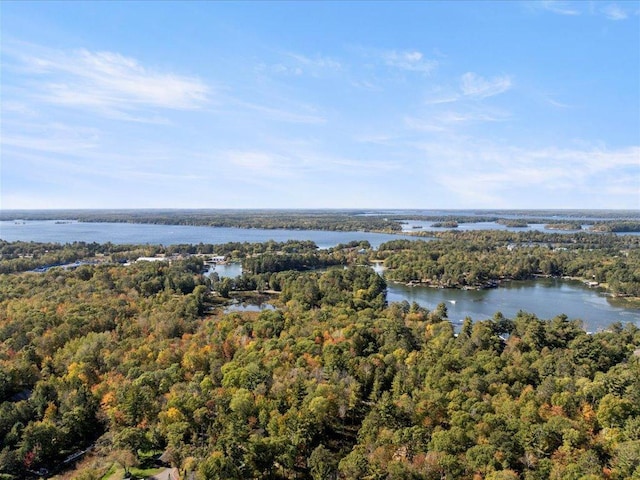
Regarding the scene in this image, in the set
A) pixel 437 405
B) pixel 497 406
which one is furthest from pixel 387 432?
pixel 497 406

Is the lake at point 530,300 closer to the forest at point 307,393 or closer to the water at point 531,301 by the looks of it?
the water at point 531,301

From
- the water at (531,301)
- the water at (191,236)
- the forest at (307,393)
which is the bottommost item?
the water at (531,301)

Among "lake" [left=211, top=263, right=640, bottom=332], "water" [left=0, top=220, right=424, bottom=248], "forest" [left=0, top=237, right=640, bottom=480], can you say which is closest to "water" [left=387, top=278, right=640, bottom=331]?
"lake" [left=211, top=263, right=640, bottom=332]

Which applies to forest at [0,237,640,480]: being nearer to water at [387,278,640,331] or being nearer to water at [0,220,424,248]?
water at [387,278,640,331]

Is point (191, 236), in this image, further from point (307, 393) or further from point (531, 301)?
point (307, 393)

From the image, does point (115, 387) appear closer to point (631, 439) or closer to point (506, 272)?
point (631, 439)

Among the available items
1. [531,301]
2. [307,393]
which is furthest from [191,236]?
[307,393]

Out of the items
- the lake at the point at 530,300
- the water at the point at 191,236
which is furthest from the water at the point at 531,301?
the water at the point at 191,236
